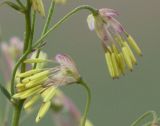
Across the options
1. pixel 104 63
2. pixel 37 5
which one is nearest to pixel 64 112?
pixel 37 5

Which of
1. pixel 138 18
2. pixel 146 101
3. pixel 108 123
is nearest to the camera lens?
pixel 108 123

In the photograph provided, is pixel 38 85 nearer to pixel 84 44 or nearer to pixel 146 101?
pixel 146 101

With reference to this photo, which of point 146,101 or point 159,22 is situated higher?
point 146,101

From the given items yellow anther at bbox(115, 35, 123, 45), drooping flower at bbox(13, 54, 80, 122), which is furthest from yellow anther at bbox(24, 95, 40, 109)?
yellow anther at bbox(115, 35, 123, 45)

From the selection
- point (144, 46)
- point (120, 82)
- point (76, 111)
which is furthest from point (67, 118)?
point (144, 46)

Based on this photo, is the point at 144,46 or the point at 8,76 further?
the point at 144,46

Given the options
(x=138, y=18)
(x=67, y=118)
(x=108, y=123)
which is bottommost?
(x=138, y=18)

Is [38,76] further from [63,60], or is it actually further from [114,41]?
[114,41]

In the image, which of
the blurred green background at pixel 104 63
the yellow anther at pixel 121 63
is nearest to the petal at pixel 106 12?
the yellow anther at pixel 121 63

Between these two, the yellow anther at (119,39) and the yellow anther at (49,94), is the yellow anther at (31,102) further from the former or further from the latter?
the yellow anther at (119,39)
